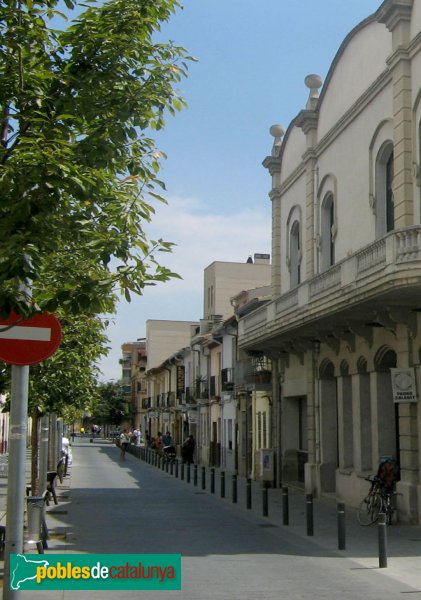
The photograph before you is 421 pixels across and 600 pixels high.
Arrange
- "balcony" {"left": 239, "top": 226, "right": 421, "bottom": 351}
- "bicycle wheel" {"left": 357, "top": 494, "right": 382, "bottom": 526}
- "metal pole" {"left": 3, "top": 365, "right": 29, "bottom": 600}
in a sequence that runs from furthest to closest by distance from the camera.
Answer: "bicycle wheel" {"left": 357, "top": 494, "right": 382, "bottom": 526}
"balcony" {"left": 239, "top": 226, "right": 421, "bottom": 351}
"metal pole" {"left": 3, "top": 365, "right": 29, "bottom": 600}

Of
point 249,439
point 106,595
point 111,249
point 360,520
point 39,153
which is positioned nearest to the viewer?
point 39,153

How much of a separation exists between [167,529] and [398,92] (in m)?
10.7

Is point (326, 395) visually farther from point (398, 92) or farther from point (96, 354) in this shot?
point (398, 92)

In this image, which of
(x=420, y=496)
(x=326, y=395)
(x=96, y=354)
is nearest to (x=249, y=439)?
(x=326, y=395)

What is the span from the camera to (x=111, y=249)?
7.00 m

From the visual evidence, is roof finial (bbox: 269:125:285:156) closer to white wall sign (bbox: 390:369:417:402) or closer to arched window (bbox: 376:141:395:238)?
→ arched window (bbox: 376:141:395:238)

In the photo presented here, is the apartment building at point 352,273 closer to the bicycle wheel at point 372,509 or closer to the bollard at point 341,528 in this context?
the bicycle wheel at point 372,509

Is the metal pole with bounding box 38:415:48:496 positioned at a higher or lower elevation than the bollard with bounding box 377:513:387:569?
higher

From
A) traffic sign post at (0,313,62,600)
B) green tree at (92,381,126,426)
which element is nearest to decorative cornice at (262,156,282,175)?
traffic sign post at (0,313,62,600)

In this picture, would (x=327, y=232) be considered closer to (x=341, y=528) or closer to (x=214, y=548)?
(x=341, y=528)

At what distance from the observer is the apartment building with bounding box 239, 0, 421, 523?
17.0 m

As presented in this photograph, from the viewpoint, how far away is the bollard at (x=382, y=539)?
11219 mm

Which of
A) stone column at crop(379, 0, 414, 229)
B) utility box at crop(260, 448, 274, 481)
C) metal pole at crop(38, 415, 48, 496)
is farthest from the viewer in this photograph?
utility box at crop(260, 448, 274, 481)

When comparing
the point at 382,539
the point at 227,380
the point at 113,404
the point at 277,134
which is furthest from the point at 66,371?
the point at 113,404
